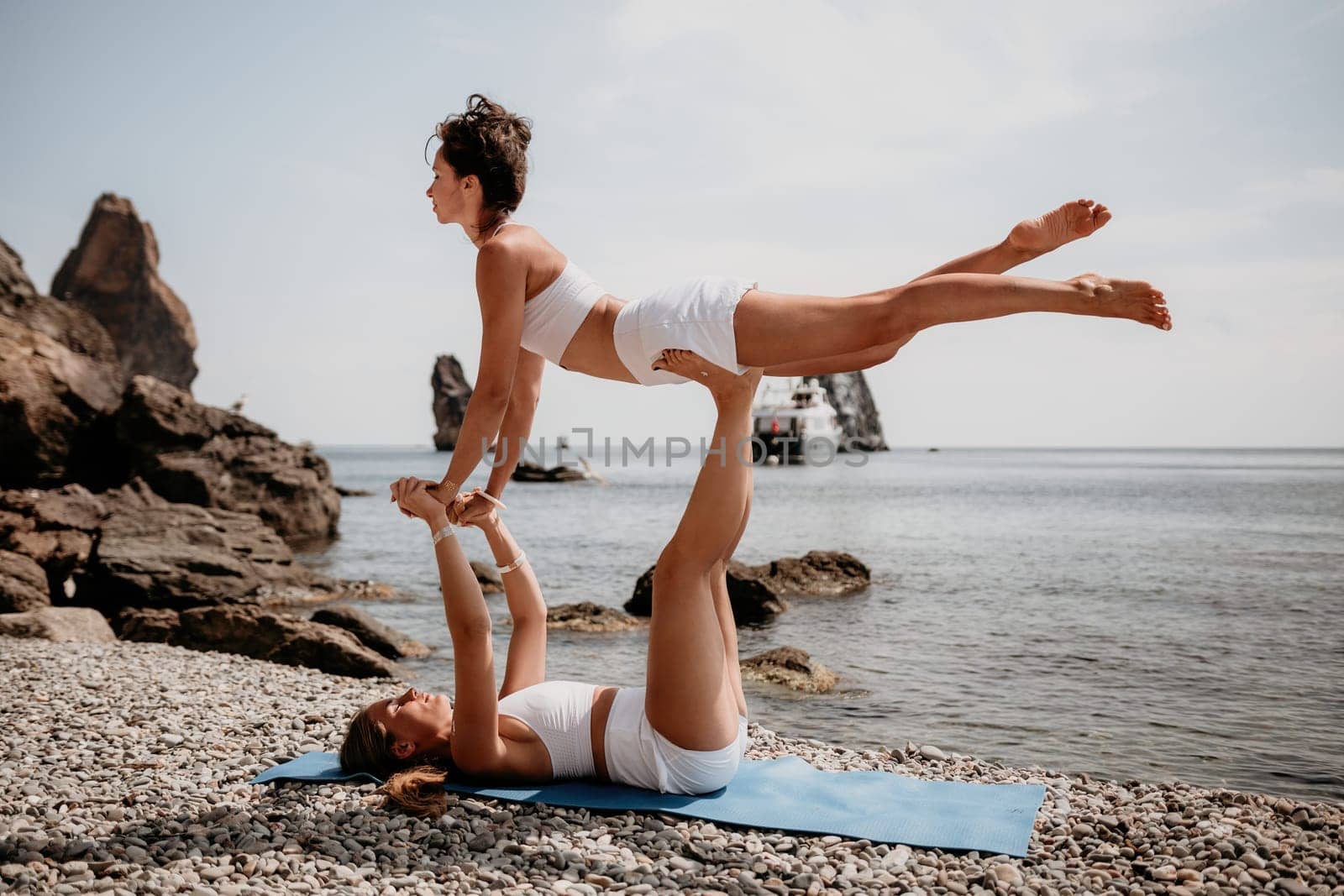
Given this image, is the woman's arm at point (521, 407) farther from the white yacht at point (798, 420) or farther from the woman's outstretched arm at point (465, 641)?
the white yacht at point (798, 420)

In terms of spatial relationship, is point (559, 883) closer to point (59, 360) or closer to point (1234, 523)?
point (59, 360)

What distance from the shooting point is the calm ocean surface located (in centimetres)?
745

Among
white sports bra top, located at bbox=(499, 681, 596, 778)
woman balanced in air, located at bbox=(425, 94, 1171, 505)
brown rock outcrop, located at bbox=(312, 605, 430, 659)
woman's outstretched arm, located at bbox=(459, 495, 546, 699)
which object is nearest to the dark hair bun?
woman balanced in air, located at bbox=(425, 94, 1171, 505)

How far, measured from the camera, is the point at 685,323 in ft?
12.8

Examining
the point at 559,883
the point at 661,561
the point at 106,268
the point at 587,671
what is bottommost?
the point at 587,671

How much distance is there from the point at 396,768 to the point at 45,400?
18.8 meters

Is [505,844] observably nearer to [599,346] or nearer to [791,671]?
[599,346]

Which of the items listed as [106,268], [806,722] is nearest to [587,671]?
[806,722]

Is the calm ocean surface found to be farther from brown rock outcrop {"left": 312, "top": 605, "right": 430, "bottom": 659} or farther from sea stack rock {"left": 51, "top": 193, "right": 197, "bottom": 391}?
sea stack rock {"left": 51, "top": 193, "right": 197, "bottom": 391}

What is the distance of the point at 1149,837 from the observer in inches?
158

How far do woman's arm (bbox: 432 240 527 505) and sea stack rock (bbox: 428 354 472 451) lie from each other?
280ft

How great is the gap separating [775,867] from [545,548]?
19.7m

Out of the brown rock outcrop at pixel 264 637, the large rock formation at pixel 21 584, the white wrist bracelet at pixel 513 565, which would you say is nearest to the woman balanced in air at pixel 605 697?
the white wrist bracelet at pixel 513 565

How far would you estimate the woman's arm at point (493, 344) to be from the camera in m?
4.08
